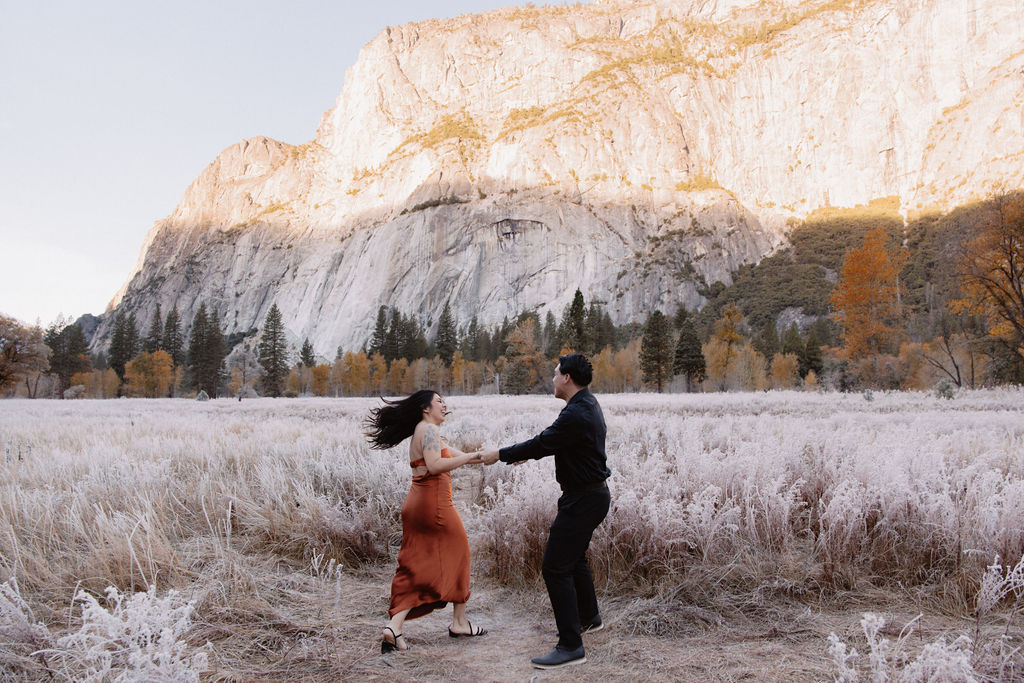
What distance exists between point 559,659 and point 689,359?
55.2 meters

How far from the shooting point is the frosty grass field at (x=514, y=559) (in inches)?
115

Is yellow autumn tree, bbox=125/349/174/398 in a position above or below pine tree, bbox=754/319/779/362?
below

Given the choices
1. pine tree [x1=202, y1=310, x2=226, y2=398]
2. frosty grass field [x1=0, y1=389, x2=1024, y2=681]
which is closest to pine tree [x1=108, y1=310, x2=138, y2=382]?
pine tree [x1=202, y1=310, x2=226, y2=398]

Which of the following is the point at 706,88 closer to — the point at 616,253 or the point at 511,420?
the point at 616,253

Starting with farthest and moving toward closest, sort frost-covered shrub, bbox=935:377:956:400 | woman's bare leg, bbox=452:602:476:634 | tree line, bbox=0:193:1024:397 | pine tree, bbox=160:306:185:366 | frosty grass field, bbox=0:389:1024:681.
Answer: pine tree, bbox=160:306:185:366 → tree line, bbox=0:193:1024:397 → frost-covered shrub, bbox=935:377:956:400 → woman's bare leg, bbox=452:602:476:634 → frosty grass field, bbox=0:389:1024:681

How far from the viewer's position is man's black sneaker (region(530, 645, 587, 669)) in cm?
329

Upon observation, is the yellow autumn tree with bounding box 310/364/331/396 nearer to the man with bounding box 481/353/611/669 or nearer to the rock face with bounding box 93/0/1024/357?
the rock face with bounding box 93/0/1024/357

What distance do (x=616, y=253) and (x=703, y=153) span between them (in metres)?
57.2

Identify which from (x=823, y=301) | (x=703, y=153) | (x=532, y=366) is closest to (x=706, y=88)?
(x=703, y=153)

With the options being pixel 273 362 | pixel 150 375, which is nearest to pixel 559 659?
pixel 273 362

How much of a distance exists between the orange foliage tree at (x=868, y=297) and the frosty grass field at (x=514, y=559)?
29.6 metres

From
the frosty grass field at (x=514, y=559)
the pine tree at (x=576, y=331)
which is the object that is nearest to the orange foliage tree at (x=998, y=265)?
the frosty grass field at (x=514, y=559)

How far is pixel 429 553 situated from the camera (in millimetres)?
3812

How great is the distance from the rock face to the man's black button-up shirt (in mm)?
122893
